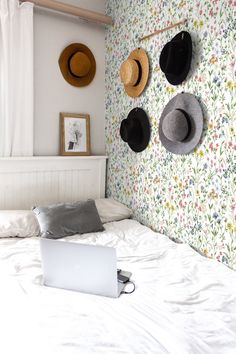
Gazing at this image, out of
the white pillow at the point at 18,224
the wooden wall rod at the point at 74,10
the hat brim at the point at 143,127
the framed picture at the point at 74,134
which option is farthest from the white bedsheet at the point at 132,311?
the wooden wall rod at the point at 74,10

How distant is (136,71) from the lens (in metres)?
2.36

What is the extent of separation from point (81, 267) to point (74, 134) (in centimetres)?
162

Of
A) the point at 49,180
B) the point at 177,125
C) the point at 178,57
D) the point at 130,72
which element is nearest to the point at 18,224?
the point at 49,180

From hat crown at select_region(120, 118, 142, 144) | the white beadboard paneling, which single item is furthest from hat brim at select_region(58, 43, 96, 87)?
the white beadboard paneling

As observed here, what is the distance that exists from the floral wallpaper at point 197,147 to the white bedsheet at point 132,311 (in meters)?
0.30

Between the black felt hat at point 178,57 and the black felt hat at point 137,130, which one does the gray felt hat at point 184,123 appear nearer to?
the black felt hat at point 178,57

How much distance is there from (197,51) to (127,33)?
36.4 inches

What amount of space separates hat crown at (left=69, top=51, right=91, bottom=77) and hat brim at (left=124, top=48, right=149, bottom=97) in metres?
0.42

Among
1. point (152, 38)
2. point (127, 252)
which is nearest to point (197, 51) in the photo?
point (152, 38)

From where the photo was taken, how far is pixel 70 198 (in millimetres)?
2725

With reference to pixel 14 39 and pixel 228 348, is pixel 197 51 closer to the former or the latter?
pixel 14 39

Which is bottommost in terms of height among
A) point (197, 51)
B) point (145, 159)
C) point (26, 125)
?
point (145, 159)

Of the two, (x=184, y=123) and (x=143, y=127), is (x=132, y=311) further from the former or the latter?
(x=143, y=127)

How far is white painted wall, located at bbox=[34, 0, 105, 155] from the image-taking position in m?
2.56
